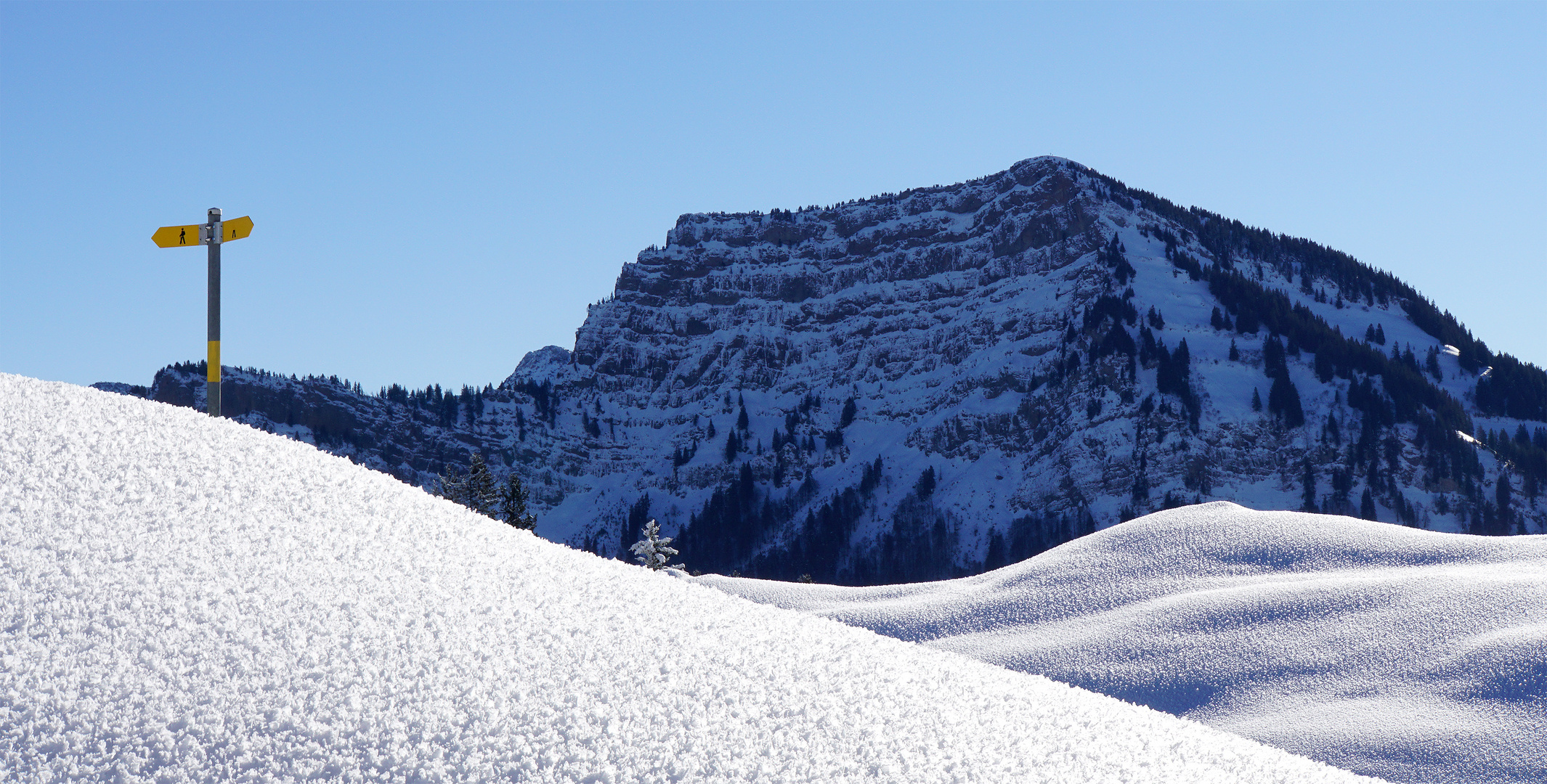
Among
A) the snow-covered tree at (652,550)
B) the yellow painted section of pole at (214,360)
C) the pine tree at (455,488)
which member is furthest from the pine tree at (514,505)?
the yellow painted section of pole at (214,360)

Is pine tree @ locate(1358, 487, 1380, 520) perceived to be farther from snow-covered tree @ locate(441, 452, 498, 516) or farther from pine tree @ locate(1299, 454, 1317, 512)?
snow-covered tree @ locate(441, 452, 498, 516)

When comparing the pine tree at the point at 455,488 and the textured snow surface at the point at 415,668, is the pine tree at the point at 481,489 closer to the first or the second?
the pine tree at the point at 455,488

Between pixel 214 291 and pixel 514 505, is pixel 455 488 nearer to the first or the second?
pixel 514 505

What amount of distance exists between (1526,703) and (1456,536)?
863 centimetres

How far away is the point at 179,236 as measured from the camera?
13984 mm

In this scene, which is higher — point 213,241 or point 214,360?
point 213,241

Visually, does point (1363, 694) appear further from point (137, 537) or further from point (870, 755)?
point (137, 537)

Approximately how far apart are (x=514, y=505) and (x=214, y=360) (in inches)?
1878

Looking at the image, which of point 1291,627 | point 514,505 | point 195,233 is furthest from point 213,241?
point 514,505

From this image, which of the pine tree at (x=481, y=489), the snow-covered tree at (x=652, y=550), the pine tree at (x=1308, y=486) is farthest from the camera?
the pine tree at (x=1308, y=486)

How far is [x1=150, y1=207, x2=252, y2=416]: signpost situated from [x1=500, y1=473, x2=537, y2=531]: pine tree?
45247 millimetres

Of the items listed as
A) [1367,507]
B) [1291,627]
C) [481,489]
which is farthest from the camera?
[1367,507]

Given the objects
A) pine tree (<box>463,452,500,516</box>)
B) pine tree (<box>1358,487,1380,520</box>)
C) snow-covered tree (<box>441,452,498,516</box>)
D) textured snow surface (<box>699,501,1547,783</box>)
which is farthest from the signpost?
pine tree (<box>1358,487,1380,520</box>)

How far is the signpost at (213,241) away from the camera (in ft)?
45.2
